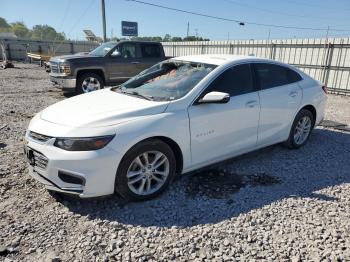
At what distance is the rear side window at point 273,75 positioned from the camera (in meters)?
4.64

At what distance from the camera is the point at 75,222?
3195mm

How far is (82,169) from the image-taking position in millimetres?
3102

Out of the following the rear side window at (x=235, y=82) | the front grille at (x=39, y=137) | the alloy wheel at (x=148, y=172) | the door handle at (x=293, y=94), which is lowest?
the alloy wheel at (x=148, y=172)

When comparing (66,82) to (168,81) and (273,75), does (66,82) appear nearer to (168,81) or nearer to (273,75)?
Result: (168,81)

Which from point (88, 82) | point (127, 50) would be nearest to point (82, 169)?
point (88, 82)

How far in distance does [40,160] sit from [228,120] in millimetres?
2295

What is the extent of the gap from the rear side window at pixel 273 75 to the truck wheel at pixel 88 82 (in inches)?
256

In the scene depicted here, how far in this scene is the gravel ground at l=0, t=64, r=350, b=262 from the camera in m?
2.81

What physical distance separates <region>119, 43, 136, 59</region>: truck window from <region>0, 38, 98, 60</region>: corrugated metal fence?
804 inches

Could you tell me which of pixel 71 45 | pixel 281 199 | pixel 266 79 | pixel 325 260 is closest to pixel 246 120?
pixel 266 79

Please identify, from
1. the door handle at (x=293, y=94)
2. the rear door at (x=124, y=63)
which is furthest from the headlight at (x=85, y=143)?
the rear door at (x=124, y=63)

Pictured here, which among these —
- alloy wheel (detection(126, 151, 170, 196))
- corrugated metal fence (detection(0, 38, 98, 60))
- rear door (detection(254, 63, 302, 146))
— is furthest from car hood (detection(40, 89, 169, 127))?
corrugated metal fence (detection(0, 38, 98, 60))

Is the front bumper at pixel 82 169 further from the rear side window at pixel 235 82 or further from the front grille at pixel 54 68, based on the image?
the front grille at pixel 54 68

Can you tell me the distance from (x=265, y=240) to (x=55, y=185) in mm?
2173
